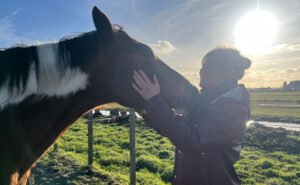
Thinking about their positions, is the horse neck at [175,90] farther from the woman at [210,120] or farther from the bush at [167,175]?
the bush at [167,175]

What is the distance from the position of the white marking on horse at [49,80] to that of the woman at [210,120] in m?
0.50

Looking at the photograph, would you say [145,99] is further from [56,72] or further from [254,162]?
[254,162]

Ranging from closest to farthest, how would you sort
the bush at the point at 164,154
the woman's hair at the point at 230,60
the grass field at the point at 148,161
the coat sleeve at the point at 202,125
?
the coat sleeve at the point at 202,125, the woman's hair at the point at 230,60, the grass field at the point at 148,161, the bush at the point at 164,154

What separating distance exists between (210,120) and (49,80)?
49.9 inches

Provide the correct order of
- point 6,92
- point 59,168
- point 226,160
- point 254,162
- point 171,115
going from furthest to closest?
1. point 254,162
2. point 59,168
3. point 226,160
4. point 171,115
5. point 6,92

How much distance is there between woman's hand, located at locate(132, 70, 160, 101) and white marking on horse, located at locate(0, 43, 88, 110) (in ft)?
1.38

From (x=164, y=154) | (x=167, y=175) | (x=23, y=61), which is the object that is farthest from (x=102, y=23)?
(x=164, y=154)

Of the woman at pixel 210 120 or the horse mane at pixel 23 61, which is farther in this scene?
the woman at pixel 210 120

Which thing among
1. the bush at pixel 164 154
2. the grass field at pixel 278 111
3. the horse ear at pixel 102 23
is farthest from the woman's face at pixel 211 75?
the grass field at pixel 278 111

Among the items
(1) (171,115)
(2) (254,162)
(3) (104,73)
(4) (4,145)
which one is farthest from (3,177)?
(2) (254,162)

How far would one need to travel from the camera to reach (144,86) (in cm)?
263

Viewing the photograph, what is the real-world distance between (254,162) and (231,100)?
27.8ft

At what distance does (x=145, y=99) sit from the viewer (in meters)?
2.64

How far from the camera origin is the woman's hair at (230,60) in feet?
9.13
